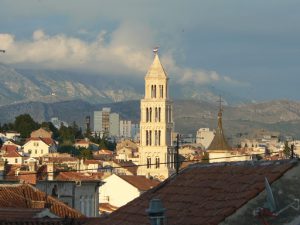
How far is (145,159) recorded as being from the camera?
7126 inches

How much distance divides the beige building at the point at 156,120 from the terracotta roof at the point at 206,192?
161067 mm

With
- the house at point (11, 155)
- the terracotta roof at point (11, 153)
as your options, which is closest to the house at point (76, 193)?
the house at point (11, 155)

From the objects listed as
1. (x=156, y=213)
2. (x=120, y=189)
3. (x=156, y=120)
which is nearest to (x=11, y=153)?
(x=156, y=120)

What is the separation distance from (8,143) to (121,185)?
3636 inches

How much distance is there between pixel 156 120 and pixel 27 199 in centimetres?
14789

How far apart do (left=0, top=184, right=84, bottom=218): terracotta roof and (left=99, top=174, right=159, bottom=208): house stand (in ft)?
202

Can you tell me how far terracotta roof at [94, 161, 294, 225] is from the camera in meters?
15.5

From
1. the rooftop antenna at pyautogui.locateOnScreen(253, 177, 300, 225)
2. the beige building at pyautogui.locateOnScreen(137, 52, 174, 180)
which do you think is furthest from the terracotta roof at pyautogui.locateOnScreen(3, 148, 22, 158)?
the rooftop antenna at pyautogui.locateOnScreen(253, 177, 300, 225)

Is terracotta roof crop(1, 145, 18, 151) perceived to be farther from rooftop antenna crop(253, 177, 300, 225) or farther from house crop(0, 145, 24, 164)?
rooftop antenna crop(253, 177, 300, 225)

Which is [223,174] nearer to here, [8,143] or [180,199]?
[180,199]

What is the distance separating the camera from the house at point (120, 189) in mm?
104688

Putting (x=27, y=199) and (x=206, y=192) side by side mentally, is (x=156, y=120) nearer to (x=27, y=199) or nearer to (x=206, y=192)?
(x=27, y=199)

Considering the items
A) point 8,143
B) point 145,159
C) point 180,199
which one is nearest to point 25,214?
point 180,199

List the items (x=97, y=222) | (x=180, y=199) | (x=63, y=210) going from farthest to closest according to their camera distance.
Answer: (x=63, y=210), (x=97, y=222), (x=180, y=199)
